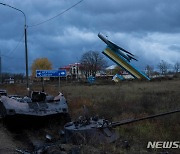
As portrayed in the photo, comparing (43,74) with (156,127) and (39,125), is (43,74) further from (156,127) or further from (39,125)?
(156,127)

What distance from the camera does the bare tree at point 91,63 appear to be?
127812 mm

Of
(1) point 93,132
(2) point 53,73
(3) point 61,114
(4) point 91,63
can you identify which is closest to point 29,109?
(3) point 61,114

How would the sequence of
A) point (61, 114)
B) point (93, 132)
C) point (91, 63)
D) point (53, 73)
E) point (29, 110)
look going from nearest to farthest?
point (93, 132) → point (29, 110) → point (61, 114) → point (53, 73) → point (91, 63)

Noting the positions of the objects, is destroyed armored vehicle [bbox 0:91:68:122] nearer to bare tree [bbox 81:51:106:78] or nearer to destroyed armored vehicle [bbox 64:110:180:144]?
destroyed armored vehicle [bbox 64:110:180:144]

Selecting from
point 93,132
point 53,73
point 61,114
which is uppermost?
point 53,73

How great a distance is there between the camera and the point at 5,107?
14.8 m

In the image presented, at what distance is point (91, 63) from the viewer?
427ft

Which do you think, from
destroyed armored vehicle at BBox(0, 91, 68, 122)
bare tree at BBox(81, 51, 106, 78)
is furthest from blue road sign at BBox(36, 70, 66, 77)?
bare tree at BBox(81, 51, 106, 78)

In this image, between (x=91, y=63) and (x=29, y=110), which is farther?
(x=91, y=63)

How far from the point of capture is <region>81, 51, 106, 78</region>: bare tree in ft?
419

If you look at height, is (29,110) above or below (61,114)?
above

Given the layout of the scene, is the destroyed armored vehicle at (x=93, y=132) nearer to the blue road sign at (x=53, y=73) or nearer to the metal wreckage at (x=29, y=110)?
the metal wreckage at (x=29, y=110)

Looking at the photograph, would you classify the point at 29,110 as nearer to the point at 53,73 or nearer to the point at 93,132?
the point at 93,132

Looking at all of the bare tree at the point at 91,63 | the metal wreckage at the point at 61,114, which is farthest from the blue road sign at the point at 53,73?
the bare tree at the point at 91,63
